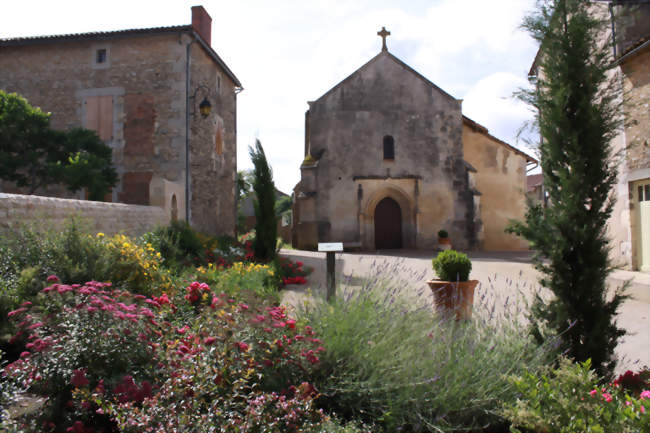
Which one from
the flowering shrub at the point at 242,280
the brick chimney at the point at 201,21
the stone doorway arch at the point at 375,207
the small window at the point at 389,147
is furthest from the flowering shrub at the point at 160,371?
the small window at the point at 389,147

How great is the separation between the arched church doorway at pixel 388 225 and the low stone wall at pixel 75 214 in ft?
32.7

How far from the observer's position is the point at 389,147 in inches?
686

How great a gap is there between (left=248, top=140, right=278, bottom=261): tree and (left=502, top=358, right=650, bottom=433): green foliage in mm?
8245

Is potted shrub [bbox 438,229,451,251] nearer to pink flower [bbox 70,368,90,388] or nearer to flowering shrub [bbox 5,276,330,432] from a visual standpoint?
flowering shrub [bbox 5,276,330,432]

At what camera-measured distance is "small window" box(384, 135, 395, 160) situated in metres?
17.4

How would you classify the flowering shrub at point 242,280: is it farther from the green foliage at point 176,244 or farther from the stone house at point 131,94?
the stone house at point 131,94

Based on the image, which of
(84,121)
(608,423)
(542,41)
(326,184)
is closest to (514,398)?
(608,423)

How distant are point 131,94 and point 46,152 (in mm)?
2765

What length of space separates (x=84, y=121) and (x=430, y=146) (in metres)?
12.2

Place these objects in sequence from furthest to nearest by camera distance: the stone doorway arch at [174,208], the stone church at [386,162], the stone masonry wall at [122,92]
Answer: the stone church at [386,162], the stone masonry wall at [122,92], the stone doorway arch at [174,208]

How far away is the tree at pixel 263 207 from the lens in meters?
10.3

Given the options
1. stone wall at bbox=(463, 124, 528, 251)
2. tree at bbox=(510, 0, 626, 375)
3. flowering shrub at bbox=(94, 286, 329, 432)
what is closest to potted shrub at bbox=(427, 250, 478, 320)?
tree at bbox=(510, 0, 626, 375)

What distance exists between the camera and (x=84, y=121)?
1246 centimetres

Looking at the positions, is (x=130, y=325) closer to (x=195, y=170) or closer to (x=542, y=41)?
(x=542, y=41)
